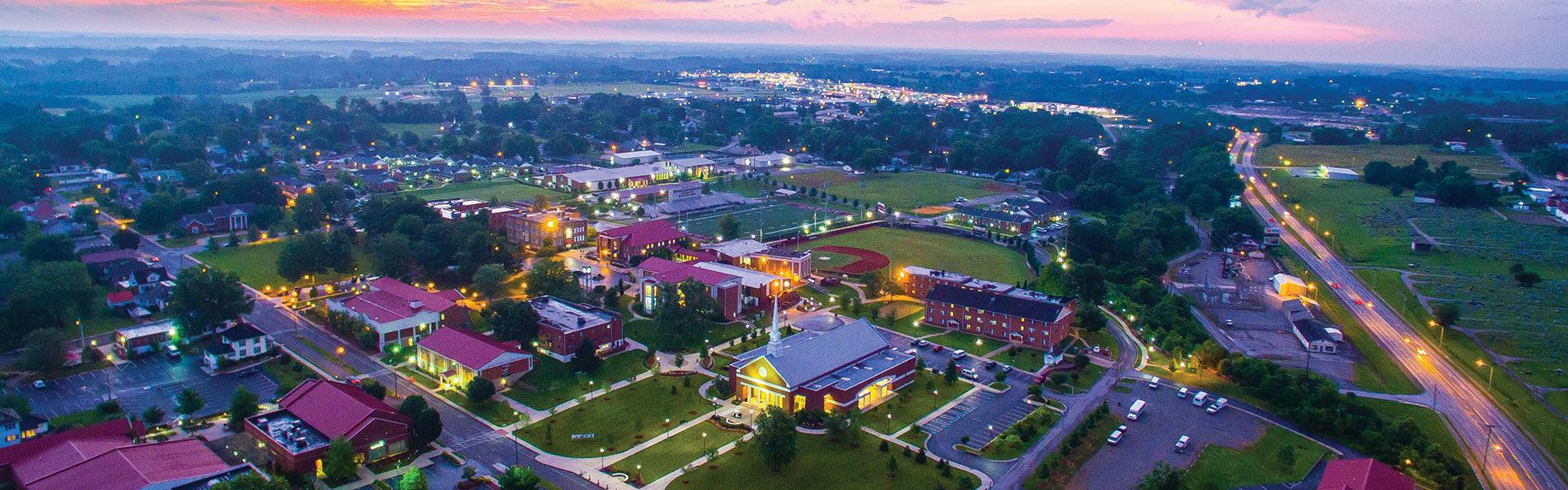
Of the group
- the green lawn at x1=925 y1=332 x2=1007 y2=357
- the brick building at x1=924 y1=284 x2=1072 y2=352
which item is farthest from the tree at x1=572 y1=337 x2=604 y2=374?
the brick building at x1=924 y1=284 x2=1072 y2=352

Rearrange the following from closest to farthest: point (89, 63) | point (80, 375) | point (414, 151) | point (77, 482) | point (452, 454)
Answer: point (77, 482), point (452, 454), point (80, 375), point (414, 151), point (89, 63)

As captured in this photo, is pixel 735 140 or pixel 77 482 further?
pixel 735 140

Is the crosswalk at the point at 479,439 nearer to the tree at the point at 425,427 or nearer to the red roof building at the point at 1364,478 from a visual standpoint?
the tree at the point at 425,427

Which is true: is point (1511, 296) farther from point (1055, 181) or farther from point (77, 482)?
point (77, 482)

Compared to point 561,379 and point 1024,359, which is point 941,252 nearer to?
point 1024,359

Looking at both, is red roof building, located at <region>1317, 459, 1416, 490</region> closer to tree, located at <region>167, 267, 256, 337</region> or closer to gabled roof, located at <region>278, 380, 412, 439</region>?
gabled roof, located at <region>278, 380, 412, 439</region>

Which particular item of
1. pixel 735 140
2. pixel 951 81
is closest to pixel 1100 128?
pixel 735 140

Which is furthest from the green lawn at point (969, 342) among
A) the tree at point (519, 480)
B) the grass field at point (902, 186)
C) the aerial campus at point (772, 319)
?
the grass field at point (902, 186)

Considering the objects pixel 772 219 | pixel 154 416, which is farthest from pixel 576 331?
pixel 772 219
